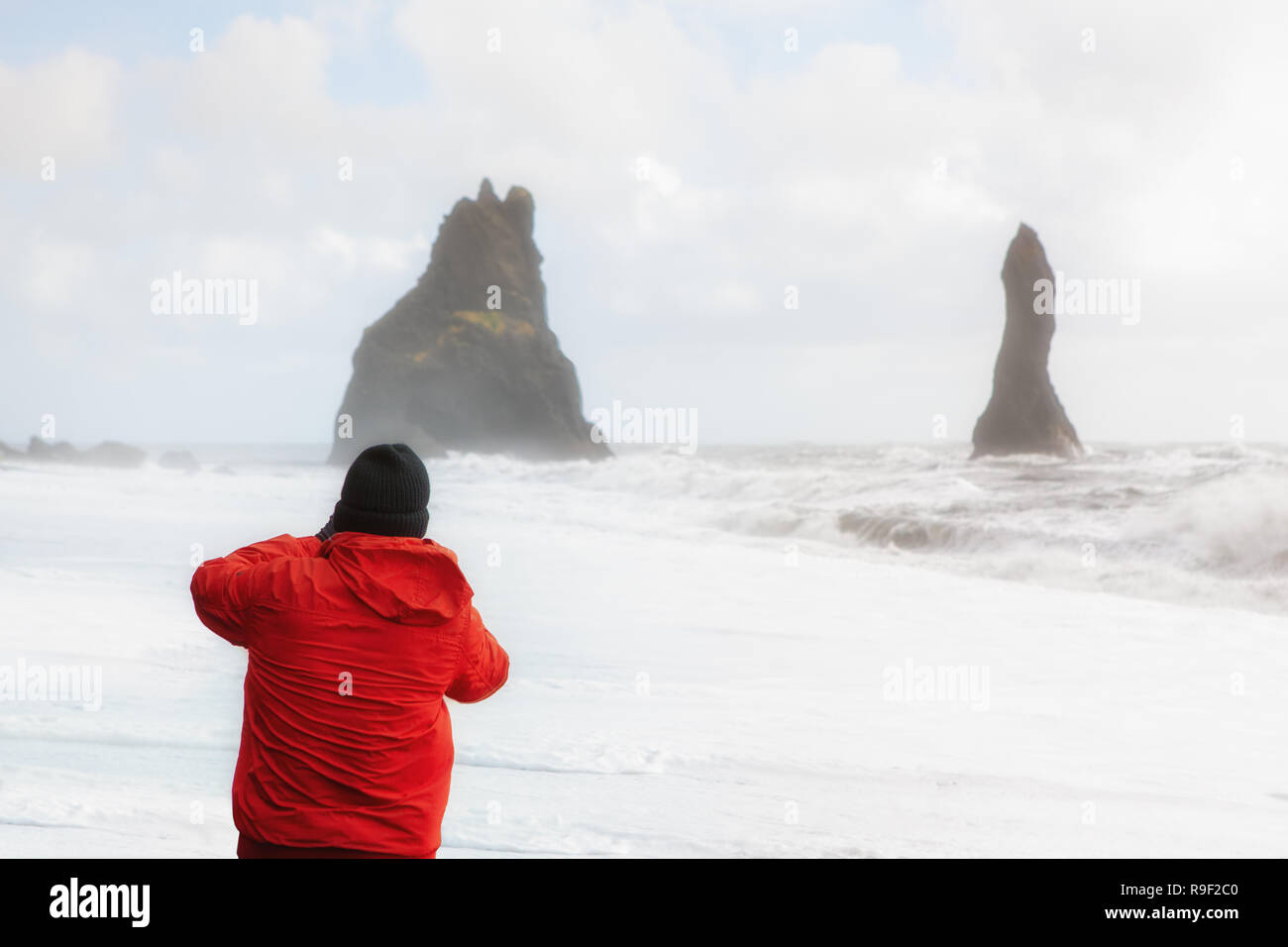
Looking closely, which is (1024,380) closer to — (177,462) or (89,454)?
(177,462)

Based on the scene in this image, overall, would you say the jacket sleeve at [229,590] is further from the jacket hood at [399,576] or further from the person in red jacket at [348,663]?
the jacket hood at [399,576]

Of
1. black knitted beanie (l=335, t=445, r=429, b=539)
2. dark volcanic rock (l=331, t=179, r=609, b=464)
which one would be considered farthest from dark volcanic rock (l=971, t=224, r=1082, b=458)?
black knitted beanie (l=335, t=445, r=429, b=539)

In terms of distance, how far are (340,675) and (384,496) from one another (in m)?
0.34

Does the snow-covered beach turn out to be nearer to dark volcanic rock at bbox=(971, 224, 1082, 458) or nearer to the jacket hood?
the jacket hood

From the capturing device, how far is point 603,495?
26.9 meters

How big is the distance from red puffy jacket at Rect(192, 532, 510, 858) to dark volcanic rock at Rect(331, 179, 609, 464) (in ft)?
183

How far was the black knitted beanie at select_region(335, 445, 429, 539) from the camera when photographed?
200cm

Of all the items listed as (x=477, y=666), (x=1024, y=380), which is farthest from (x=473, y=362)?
(x=477, y=666)

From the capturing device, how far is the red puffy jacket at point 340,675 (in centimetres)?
195
